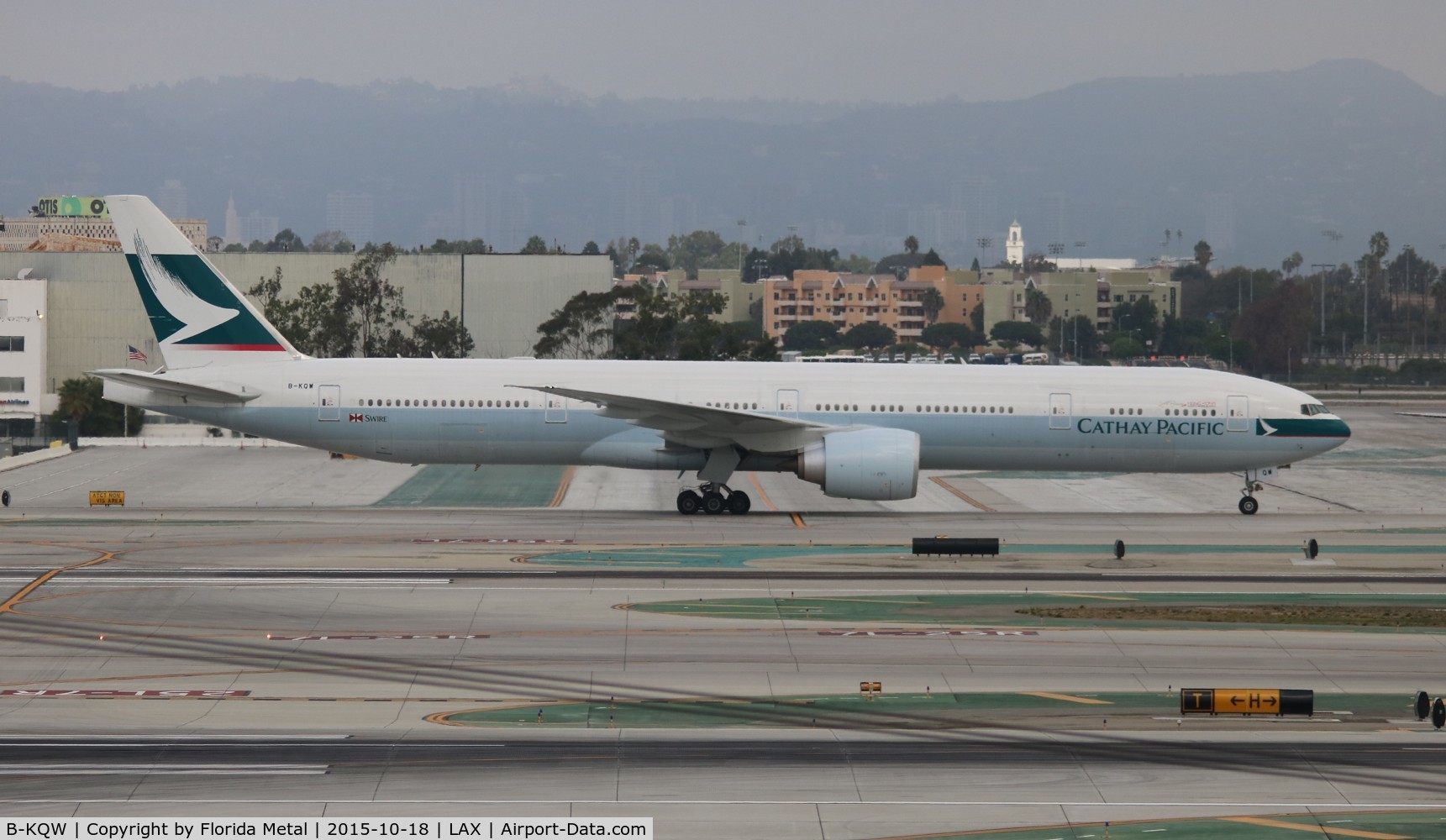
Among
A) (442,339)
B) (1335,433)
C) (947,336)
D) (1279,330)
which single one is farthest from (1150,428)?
(947,336)

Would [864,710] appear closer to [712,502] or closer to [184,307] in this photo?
[712,502]

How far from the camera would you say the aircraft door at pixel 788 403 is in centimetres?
3906

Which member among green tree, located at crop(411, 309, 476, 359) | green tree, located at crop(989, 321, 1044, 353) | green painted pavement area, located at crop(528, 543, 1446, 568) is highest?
green tree, located at crop(989, 321, 1044, 353)

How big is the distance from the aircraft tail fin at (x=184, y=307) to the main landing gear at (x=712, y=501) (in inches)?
462

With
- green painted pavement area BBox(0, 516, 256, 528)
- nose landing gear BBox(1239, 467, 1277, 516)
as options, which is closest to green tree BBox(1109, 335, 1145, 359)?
nose landing gear BBox(1239, 467, 1277, 516)

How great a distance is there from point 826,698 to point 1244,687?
19.8 feet

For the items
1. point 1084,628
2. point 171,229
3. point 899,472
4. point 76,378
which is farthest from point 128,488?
point 76,378

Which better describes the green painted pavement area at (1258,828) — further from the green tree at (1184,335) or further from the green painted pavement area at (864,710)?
the green tree at (1184,335)

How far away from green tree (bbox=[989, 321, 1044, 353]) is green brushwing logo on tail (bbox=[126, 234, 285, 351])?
160057mm

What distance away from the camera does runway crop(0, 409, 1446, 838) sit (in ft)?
53.4

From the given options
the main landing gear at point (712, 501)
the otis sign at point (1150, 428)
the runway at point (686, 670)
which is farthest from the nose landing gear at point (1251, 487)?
the main landing gear at point (712, 501)

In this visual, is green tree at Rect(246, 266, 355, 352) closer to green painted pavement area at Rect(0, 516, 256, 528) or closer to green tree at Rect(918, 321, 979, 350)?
green painted pavement area at Rect(0, 516, 256, 528)

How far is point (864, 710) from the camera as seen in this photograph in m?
19.8
